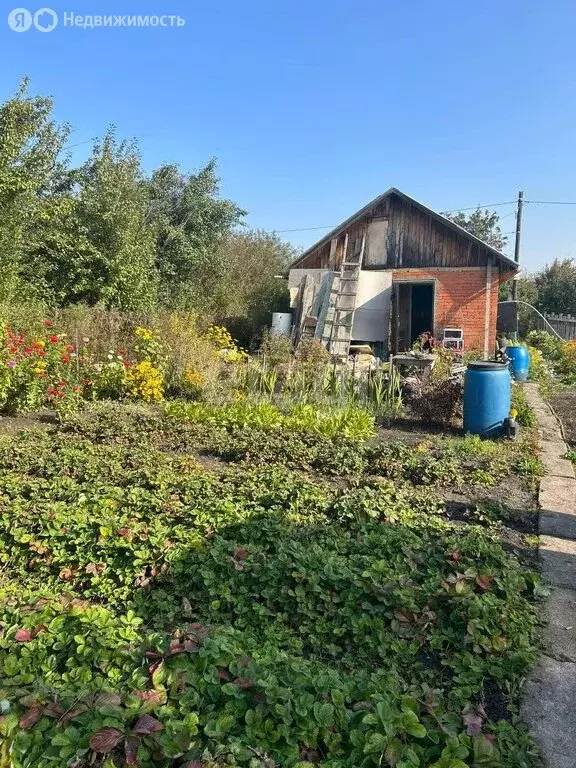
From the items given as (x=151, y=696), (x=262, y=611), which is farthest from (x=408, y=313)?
(x=151, y=696)

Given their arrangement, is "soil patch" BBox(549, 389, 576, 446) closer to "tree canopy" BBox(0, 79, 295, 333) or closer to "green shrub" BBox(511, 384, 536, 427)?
"green shrub" BBox(511, 384, 536, 427)

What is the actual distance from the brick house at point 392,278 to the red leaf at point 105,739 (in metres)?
11.7

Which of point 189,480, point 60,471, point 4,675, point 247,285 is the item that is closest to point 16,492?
point 60,471

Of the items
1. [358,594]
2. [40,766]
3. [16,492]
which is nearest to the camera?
[40,766]

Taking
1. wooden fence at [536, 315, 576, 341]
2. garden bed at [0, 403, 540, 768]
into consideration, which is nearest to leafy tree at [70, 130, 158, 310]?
garden bed at [0, 403, 540, 768]

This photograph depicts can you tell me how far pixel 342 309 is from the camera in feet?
44.7

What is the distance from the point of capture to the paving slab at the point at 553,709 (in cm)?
187

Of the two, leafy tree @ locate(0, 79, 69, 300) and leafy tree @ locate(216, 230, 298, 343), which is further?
leafy tree @ locate(216, 230, 298, 343)

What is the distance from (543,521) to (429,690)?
2396mm

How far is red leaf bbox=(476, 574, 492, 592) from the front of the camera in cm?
275

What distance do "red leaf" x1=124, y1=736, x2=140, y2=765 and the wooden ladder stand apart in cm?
1136

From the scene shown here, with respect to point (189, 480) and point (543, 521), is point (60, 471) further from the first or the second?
point (543, 521)

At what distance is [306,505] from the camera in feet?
13.2

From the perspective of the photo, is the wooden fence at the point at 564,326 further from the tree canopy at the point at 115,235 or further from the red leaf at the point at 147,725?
the red leaf at the point at 147,725
